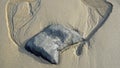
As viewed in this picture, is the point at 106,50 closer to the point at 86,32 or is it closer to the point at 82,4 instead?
the point at 86,32

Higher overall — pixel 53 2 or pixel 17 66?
pixel 53 2

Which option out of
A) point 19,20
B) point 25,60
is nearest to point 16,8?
point 19,20

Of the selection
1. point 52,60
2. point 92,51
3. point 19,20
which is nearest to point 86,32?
point 92,51

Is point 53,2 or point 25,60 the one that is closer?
point 25,60
